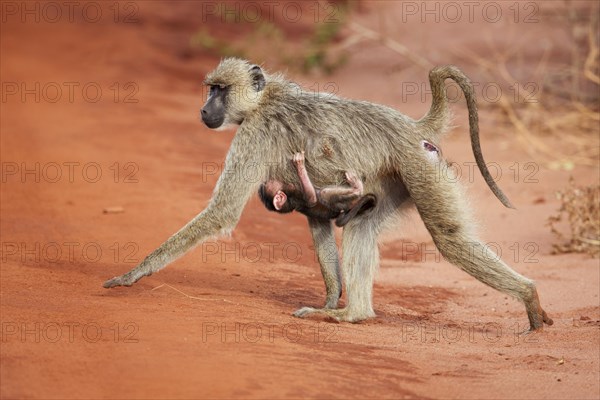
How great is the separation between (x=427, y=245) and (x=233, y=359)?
558 centimetres

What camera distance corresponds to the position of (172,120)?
50.5 ft

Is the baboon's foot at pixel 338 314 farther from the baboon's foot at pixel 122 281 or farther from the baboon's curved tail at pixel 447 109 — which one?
the baboon's curved tail at pixel 447 109

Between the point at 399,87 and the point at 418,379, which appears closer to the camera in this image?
the point at 418,379

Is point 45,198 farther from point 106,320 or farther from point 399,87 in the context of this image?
point 399,87

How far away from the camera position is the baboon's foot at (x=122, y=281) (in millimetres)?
6922

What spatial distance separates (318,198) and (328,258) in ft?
1.92

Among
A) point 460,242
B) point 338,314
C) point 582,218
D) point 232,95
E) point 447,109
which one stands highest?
point 232,95

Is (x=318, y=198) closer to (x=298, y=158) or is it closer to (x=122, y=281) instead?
(x=298, y=158)

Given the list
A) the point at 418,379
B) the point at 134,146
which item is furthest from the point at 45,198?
the point at 418,379

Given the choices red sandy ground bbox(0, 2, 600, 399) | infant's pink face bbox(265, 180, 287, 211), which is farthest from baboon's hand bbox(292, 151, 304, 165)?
red sandy ground bbox(0, 2, 600, 399)

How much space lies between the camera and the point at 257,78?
7594mm

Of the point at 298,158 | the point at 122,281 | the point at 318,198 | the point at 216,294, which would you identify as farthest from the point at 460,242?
the point at 122,281

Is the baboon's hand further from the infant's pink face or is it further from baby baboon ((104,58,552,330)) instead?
the infant's pink face

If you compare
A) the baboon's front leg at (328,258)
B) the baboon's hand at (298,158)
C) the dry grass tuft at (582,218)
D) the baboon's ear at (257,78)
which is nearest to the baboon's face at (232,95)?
the baboon's ear at (257,78)
